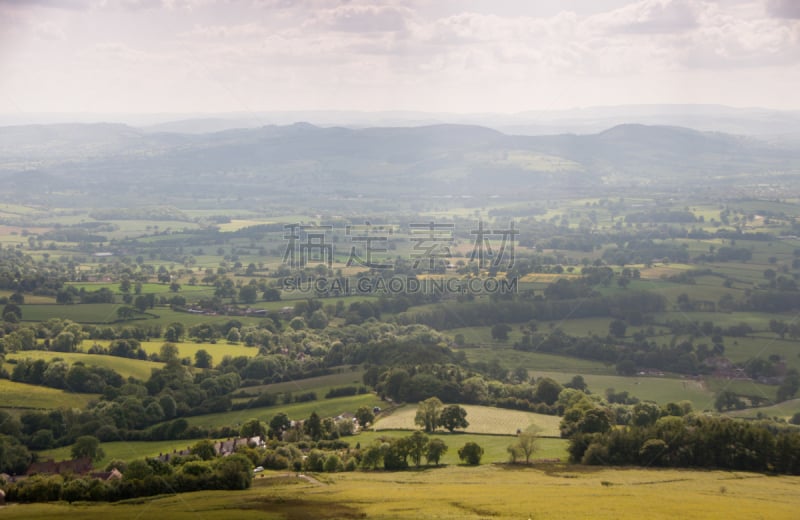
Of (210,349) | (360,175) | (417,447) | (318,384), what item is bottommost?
(318,384)

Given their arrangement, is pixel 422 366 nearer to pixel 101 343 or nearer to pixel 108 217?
pixel 101 343

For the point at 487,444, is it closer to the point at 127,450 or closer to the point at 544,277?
the point at 127,450

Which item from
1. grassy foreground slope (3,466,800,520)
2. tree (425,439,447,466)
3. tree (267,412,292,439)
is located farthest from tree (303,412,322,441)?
grassy foreground slope (3,466,800,520)

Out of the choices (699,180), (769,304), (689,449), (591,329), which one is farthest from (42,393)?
(699,180)

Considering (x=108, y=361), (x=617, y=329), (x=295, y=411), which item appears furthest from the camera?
(x=617, y=329)

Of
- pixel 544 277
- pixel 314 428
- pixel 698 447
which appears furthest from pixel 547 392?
pixel 544 277

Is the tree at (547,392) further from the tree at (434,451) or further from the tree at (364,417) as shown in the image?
the tree at (434,451)

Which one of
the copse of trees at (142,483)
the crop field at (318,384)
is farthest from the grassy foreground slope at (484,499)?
the crop field at (318,384)

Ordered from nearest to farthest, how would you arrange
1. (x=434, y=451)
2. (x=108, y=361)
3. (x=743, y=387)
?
(x=434, y=451)
(x=743, y=387)
(x=108, y=361)
